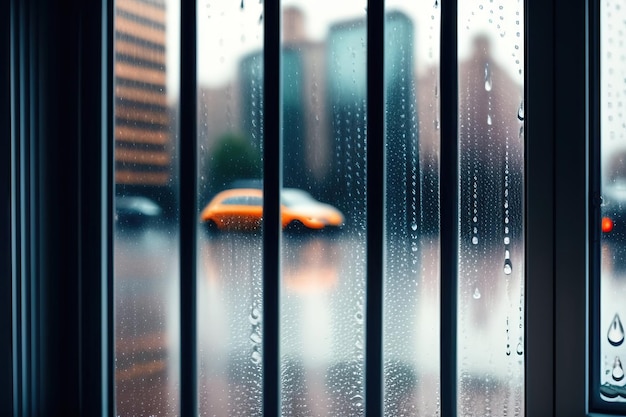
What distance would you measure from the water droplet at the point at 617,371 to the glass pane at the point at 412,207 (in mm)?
278

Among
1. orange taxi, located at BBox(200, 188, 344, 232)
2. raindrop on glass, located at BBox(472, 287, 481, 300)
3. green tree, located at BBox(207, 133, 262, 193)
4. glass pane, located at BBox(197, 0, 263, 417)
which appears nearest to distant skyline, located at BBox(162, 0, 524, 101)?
glass pane, located at BBox(197, 0, 263, 417)

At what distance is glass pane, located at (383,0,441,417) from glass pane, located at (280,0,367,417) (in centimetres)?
6

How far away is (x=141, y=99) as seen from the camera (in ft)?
3.85

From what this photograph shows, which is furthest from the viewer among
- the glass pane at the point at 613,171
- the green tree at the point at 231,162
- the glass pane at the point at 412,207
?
the green tree at the point at 231,162

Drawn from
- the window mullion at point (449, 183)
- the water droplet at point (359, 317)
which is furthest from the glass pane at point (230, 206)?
the window mullion at point (449, 183)

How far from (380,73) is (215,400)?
0.71 m

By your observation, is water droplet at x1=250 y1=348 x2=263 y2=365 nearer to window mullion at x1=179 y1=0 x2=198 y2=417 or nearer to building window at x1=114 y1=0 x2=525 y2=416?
building window at x1=114 y1=0 x2=525 y2=416

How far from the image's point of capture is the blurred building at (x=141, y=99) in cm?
116

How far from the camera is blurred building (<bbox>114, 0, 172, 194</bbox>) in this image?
116 cm

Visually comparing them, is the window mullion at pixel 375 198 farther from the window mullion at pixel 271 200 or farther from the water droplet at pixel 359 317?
the window mullion at pixel 271 200

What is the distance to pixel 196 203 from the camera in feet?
3.75
